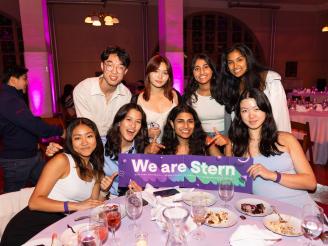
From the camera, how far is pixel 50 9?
37.4ft

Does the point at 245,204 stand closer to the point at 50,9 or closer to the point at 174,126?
the point at 174,126

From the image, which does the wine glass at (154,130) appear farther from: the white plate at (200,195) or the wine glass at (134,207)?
the wine glass at (134,207)

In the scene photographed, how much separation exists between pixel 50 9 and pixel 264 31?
32.0 feet

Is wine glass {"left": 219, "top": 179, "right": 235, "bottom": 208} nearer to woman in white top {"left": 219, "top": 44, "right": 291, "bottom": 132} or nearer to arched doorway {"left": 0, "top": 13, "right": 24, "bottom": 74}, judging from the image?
woman in white top {"left": 219, "top": 44, "right": 291, "bottom": 132}

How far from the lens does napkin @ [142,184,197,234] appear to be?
1.76m

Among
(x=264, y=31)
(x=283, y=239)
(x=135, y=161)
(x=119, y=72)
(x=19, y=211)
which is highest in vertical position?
(x=264, y=31)

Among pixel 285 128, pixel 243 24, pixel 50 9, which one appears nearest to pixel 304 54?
pixel 243 24

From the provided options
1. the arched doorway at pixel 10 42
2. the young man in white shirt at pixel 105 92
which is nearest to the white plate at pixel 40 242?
the young man in white shirt at pixel 105 92

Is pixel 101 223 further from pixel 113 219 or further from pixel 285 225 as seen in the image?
pixel 285 225

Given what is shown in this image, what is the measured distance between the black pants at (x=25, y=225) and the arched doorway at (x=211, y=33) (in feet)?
37.5

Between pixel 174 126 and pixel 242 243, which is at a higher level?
pixel 174 126

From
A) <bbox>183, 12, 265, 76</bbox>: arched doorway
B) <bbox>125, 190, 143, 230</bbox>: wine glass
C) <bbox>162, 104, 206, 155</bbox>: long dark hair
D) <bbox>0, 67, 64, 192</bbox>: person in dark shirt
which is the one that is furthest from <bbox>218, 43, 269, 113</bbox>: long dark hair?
<bbox>183, 12, 265, 76</bbox>: arched doorway

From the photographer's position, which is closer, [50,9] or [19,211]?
[19,211]

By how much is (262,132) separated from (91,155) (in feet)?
5.07
